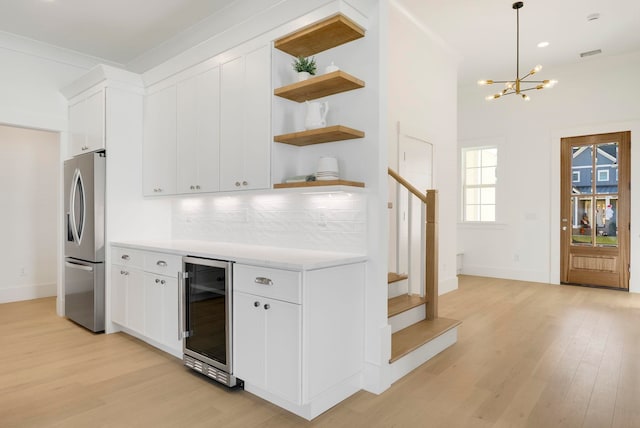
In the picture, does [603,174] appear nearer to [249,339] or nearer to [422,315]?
[422,315]

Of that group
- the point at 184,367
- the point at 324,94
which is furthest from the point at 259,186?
the point at 184,367

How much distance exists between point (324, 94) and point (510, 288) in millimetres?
4747

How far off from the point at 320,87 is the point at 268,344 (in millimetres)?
1717

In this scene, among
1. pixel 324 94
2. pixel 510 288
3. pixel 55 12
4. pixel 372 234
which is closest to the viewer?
pixel 372 234

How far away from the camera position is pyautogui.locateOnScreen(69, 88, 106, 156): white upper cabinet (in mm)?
3873

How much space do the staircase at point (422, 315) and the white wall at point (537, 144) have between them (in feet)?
12.5

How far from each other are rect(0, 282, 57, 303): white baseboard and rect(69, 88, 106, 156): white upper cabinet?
219 centimetres

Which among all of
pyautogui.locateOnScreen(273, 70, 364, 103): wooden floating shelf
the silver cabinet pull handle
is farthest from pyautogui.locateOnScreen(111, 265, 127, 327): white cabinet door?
pyautogui.locateOnScreen(273, 70, 364, 103): wooden floating shelf

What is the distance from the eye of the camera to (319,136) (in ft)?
8.58

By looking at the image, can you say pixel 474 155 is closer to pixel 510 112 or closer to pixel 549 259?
pixel 510 112

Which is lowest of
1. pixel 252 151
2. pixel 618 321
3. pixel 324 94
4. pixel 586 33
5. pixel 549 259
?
pixel 618 321

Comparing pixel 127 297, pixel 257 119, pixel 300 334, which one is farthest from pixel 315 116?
pixel 127 297

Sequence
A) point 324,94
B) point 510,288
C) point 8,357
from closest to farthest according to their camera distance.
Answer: point 324,94 → point 8,357 → point 510,288

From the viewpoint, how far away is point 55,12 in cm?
371
